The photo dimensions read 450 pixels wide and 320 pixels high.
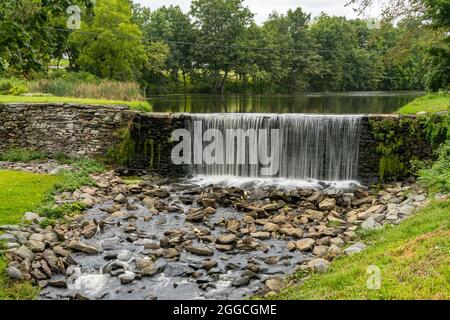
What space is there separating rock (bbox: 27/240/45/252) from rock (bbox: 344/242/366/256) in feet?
21.3

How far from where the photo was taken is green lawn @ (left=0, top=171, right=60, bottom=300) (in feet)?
26.0

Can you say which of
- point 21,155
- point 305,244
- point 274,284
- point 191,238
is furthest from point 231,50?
point 274,284

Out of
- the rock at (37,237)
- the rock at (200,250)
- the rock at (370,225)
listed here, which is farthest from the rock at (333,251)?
the rock at (37,237)

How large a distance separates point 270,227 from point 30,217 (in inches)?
237

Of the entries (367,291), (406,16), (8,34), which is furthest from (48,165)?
(406,16)

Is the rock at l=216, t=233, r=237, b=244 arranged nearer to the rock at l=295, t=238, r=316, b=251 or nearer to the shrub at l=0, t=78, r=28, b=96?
the rock at l=295, t=238, r=316, b=251

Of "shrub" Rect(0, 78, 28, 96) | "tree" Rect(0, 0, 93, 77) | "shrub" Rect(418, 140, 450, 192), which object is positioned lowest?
"shrub" Rect(418, 140, 450, 192)

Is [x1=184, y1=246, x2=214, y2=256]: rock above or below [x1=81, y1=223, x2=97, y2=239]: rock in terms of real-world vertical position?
below

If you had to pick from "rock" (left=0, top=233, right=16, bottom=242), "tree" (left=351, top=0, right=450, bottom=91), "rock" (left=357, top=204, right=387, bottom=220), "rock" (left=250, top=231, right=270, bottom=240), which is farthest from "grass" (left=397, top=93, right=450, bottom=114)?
"rock" (left=0, top=233, right=16, bottom=242)

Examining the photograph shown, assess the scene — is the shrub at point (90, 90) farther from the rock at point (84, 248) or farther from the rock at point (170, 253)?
the rock at point (170, 253)

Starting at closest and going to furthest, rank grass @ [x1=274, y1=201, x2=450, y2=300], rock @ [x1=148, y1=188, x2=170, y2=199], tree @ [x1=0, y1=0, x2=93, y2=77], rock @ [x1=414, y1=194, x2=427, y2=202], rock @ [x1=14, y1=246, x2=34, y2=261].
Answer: grass @ [x1=274, y1=201, x2=450, y2=300] < tree @ [x1=0, y1=0, x2=93, y2=77] < rock @ [x1=14, y1=246, x2=34, y2=261] < rock @ [x1=414, y1=194, x2=427, y2=202] < rock @ [x1=148, y1=188, x2=170, y2=199]

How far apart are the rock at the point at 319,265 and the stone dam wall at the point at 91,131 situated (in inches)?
397

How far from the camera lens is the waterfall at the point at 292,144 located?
57.7ft
